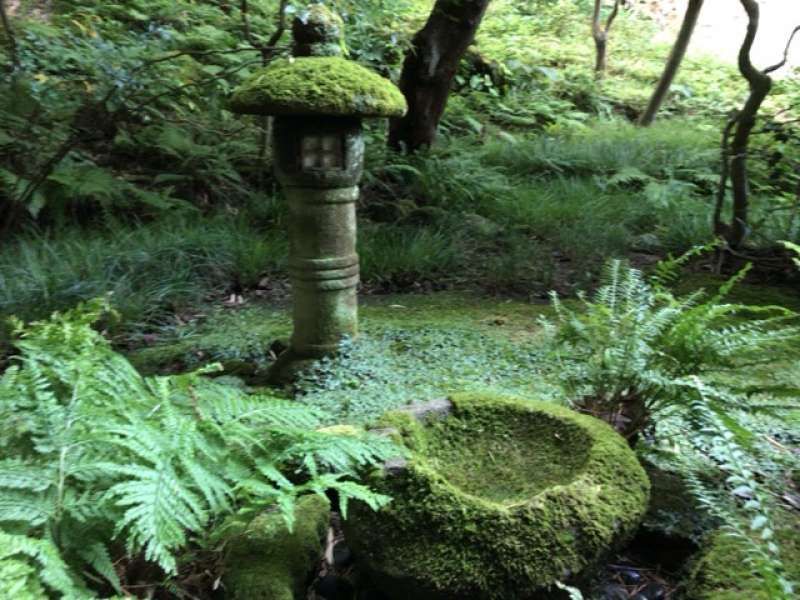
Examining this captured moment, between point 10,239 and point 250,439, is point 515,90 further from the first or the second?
point 250,439

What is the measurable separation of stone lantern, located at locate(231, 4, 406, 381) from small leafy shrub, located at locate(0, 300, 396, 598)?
1082 mm

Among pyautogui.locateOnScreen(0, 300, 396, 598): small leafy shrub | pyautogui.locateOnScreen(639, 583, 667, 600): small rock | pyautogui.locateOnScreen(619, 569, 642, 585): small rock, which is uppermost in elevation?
pyautogui.locateOnScreen(0, 300, 396, 598): small leafy shrub

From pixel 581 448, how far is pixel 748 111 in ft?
11.2

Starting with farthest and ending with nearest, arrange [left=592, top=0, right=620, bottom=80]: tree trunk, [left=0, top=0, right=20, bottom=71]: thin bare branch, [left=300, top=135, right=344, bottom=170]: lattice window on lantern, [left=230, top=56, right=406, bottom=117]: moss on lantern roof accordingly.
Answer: [left=592, top=0, right=620, bottom=80]: tree trunk < [left=0, top=0, right=20, bottom=71]: thin bare branch < [left=300, top=135, right=344, bottom=170]: lattice window on lantern < [left=230, top=56, right=406, bottom=117]: moss on lantern roof

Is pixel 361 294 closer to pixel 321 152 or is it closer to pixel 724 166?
pixel 321 152

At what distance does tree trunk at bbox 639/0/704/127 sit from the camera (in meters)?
7.64

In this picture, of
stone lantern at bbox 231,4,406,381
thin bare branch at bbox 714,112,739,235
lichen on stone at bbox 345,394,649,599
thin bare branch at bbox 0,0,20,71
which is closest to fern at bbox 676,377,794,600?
lichen on stone at bbox 345,394,649,599

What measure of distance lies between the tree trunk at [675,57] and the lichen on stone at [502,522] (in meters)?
7.23

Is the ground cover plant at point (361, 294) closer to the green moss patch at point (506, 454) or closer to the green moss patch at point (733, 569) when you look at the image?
the green moss patch at point (733, 569)

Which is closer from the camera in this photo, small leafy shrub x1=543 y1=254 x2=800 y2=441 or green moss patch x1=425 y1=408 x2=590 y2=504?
green moss patch x1=425 y1=408 x2=590 y2=504

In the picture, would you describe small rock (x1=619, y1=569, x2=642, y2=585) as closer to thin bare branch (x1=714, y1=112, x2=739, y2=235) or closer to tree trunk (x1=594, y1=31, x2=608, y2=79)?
thin bare branch (x1=714, y1=112, x2=739, y2=235)

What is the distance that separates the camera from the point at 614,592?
1.88m

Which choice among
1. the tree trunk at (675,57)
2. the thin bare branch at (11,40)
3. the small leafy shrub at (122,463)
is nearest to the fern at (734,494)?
the small leafy shrub at (122,463)

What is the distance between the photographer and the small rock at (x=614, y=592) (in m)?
1.86
